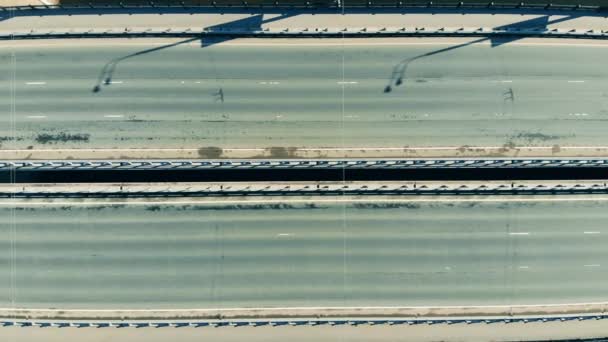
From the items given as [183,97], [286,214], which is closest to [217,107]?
[183,97]

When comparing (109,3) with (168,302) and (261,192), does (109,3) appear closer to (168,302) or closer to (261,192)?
(261,192)

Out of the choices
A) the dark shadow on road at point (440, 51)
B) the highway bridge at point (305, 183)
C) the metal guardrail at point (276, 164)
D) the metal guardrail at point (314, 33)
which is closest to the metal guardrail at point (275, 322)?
the highway bridge at point (305, 183)

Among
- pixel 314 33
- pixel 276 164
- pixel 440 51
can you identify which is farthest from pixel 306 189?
pixel 440 51

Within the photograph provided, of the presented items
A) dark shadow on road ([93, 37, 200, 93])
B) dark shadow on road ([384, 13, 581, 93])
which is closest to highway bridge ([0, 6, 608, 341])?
dark shadow on road ([93, 37, 200, 93])

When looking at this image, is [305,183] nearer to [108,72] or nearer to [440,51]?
[440,51]

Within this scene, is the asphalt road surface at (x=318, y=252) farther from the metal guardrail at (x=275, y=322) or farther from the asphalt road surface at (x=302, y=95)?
the asphalt road surface at (x=302, y=95)

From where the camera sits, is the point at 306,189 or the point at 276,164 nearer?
the point at 276,164

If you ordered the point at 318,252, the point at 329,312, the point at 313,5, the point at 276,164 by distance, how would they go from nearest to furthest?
the point at 276,164
the point at 329,312
the point at 318,252
the point at 313,5
